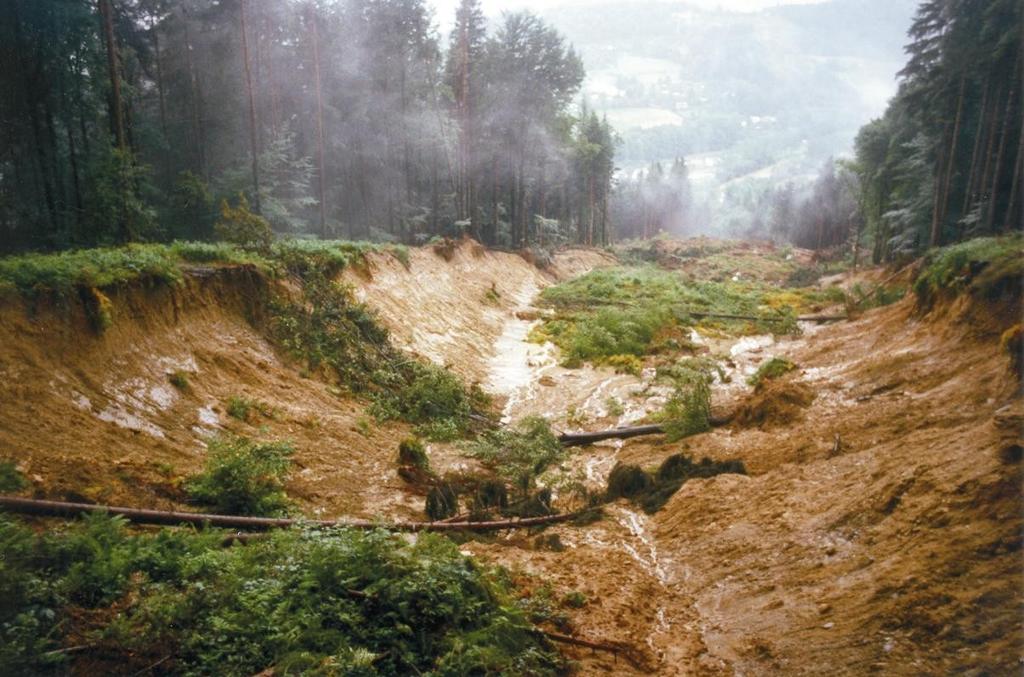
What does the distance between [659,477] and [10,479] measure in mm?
8028

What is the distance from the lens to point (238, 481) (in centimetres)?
620

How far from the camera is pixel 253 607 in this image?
373 cm

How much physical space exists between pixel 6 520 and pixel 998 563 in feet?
24.8

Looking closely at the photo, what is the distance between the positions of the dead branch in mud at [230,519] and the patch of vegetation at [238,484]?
41cm

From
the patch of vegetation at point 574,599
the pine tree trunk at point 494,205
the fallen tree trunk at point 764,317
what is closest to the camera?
the patch of vegetation at point 574,599

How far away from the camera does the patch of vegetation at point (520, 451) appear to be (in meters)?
9.44

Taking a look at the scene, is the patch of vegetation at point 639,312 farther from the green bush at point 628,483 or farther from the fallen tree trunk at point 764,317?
the green bush at point 628,483

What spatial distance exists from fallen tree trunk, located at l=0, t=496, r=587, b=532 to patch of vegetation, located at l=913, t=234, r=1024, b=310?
353 inches

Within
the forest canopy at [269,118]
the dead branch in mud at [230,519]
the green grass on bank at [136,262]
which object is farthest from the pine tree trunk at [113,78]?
the dead branch in mud at [230,519]

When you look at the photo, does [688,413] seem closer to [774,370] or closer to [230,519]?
[774,370]

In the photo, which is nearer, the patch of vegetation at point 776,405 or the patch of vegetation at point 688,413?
the patch of vegetation at point 776,405

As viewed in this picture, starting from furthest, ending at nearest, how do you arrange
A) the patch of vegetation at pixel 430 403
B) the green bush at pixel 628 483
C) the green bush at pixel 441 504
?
the patch of vegetation at pixel 430 403
the green bush at pixel 628 483
the green bush at pixel 441 504

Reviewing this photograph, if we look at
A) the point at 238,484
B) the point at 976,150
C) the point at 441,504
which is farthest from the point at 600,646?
the point at 976,150

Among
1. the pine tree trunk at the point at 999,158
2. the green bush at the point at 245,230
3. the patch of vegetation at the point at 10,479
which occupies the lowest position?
the patch of vegetation at the point at 10,479
